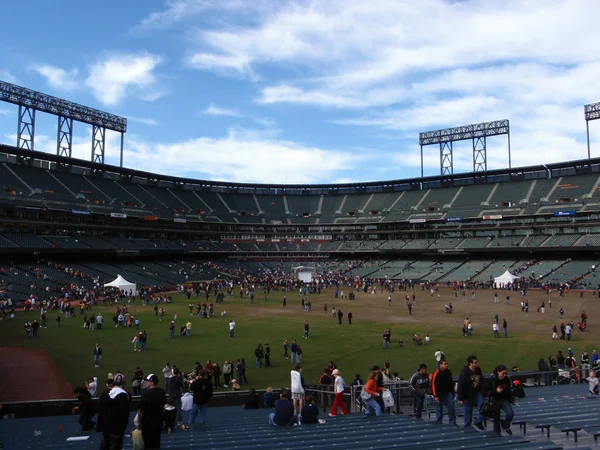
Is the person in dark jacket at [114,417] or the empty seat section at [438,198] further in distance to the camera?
the empty seat section at [438,198]

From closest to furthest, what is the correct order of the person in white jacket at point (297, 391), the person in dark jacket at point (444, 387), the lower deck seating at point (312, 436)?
the lower deck seating at point (312, 436)
the person in dark jacket at point (444, 387)
the person in white jacket at point (297, 391)

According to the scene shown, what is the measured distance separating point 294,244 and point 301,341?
211ft

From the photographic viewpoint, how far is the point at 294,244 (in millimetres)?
91688

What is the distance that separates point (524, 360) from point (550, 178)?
65710 millimetres

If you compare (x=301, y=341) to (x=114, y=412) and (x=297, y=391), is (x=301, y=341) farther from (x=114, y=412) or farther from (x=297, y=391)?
(x=114, y=412)

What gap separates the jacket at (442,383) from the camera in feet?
30.5

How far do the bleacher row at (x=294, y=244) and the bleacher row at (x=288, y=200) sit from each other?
15.0 feet

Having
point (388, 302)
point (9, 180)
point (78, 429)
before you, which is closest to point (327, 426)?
point (78, 429)

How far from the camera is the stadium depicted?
11398 mm

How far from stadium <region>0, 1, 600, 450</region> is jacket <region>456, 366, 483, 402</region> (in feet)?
2.16

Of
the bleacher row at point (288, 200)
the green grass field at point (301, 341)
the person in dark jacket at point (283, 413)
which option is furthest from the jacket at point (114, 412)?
the bleacher row at point (288, 200)

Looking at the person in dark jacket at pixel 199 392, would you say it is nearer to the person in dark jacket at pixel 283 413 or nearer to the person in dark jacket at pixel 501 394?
the person in dark jacket at pixel 283 413

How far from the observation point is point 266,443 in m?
8.12

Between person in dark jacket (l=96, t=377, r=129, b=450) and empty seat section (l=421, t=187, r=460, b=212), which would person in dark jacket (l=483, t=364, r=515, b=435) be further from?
empty seat section (l=421, t=187, r=460, b=212)
